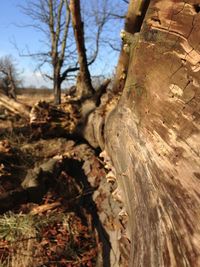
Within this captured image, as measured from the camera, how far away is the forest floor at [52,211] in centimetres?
431

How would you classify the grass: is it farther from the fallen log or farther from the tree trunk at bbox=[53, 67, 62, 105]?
the tree trunk at bbox=[53, 67, 62, 105]

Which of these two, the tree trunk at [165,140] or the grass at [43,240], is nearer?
the tree trunk at [165,140]

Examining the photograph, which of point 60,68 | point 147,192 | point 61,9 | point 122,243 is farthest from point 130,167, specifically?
point 61,9

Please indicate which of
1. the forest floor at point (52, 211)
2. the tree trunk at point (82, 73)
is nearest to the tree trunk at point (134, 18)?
the tree trunk at point (82, 73)

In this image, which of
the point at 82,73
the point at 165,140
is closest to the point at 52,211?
the point at 82,73

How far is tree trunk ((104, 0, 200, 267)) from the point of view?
5.68ft

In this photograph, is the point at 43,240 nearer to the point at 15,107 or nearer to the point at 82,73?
the point at 82,73

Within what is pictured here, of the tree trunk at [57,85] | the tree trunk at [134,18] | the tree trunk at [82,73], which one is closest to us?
the tree trunk at [134,18]

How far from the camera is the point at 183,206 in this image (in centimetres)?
174

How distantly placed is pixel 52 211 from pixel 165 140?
11.5 ft

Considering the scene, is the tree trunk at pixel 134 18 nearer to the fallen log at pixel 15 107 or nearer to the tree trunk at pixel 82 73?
the tree trunk at pixel 82 73

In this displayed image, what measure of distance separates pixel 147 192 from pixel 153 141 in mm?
326

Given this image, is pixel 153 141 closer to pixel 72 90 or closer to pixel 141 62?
pixel 141 62

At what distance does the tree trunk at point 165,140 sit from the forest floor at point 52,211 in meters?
1.97
